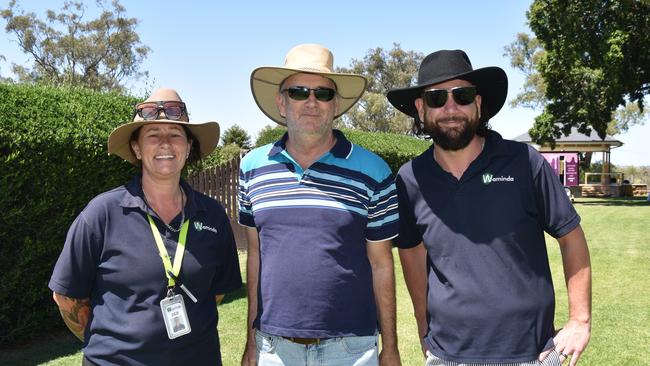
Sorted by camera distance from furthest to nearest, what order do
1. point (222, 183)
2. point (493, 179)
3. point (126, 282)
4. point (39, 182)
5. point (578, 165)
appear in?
point (578, 165)
point (222, 183)
point (39, 182)
point (493, 179)
point (126, 282)

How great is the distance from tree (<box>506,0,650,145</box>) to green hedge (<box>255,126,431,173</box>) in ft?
36.2

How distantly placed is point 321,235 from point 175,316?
800mm

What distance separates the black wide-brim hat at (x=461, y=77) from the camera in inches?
125

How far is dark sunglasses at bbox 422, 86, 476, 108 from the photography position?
313cm

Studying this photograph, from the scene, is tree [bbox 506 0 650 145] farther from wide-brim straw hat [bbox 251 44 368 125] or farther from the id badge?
the id badge

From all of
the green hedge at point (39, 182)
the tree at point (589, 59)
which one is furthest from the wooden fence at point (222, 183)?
the tree at point (589, 59)

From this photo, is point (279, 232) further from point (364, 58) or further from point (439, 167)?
point (364, 58)

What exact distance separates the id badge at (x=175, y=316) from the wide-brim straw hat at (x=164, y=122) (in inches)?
37.9

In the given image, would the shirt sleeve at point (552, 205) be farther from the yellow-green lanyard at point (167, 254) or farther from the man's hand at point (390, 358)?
the yellow-green lanyard at point (167, 254)

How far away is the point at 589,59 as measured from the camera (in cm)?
2731

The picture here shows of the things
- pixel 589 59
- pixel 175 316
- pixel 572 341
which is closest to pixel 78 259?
pixel 175 316

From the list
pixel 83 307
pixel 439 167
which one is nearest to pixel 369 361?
pixel 439 167

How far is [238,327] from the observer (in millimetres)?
7109

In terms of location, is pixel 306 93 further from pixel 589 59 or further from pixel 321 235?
pixel 589 59
